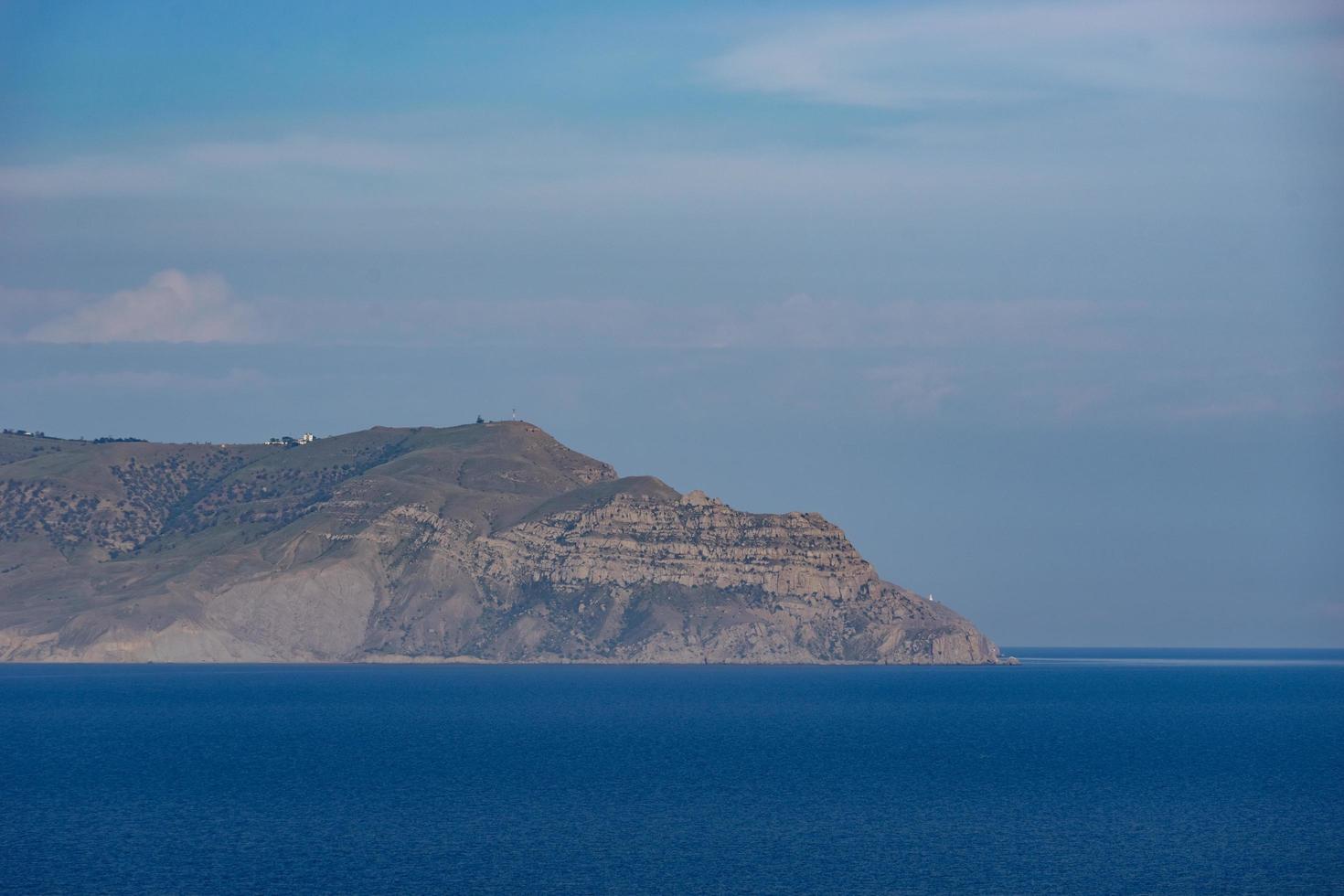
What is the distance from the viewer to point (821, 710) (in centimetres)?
19850

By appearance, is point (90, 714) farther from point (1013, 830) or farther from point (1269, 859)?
point (1269, 859)

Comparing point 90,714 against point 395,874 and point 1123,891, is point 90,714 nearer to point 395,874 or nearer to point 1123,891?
point 395,874

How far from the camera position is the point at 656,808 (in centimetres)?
10631

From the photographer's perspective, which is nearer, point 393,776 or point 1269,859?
point 1269,859

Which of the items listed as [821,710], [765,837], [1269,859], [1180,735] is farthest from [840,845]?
[821,710]

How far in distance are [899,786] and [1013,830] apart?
21690 mm

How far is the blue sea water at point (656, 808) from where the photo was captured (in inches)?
3282

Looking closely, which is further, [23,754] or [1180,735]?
[1180,735]

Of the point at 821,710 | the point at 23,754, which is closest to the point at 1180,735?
the point at 821,710

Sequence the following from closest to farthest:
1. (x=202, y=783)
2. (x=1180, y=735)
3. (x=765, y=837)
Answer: (x=765, y=837), (x=202, y=783), (x=1180, y=735)

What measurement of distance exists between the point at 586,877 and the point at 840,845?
641 inches

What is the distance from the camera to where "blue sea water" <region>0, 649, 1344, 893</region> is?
83.4 m

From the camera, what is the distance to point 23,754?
453ft

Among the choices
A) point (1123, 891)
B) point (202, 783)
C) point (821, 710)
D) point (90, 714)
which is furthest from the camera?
point (821, 710)
